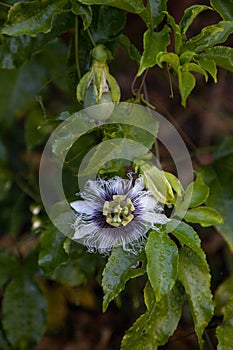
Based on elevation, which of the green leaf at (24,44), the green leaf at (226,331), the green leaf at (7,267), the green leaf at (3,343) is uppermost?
the green leaf at (24,44)

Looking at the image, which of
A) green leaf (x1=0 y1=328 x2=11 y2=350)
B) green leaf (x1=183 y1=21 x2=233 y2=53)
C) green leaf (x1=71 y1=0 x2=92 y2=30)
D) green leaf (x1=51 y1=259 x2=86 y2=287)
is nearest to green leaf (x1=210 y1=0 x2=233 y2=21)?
green leaf (x1=183 y1=21 x2=233 y2=53)

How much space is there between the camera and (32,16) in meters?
0.83

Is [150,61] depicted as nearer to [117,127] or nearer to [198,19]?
[117,127]

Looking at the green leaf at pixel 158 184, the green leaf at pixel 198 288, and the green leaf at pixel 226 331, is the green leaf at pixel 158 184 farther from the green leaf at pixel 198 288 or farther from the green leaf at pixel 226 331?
the green leaf at pixel 226 331

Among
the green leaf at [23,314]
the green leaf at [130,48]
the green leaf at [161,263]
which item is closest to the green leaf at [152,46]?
the green leaf at [130,48]

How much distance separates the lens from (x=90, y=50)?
942mm

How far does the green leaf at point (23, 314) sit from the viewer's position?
3.66 feet

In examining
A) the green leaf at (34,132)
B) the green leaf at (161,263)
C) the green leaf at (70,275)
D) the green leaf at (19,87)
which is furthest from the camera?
the green leaf at (19,87)

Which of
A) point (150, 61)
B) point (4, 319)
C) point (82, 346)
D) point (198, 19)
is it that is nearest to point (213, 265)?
point (82, 346)

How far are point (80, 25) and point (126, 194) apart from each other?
0.35m

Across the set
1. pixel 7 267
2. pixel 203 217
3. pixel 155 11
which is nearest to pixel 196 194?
pixel 203 217

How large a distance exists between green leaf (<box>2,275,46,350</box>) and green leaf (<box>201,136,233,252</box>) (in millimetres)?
399

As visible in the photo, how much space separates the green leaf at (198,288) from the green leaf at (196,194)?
0.27ft

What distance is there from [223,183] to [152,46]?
33cm
